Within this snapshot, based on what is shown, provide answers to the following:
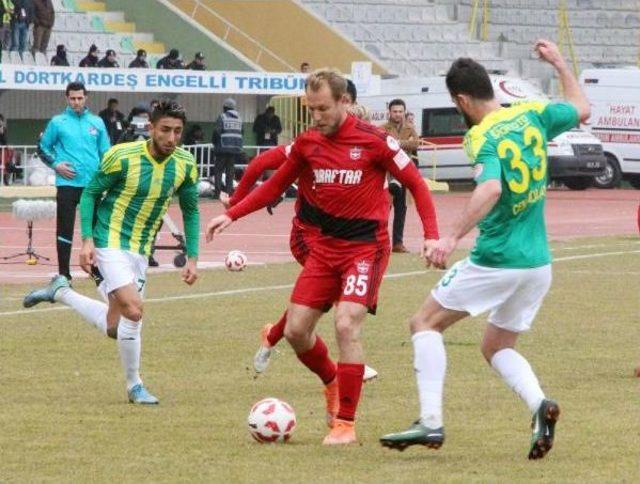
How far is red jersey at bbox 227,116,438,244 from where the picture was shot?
9805mm

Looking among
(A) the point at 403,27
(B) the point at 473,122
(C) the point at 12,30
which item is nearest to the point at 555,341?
(B) the point at 473,122

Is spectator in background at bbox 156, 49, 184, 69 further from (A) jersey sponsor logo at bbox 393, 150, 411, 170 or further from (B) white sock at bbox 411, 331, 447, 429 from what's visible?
(B) white sock at bbox 411, 331, 447, 429

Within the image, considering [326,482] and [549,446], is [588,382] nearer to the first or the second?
[549,446]

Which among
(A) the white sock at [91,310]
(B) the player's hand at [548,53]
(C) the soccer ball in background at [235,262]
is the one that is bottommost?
(C) the soccer ball in background at [235,262]

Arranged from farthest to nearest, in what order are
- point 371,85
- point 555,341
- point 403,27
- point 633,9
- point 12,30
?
point 633,9 → point 403,27 → point 371,85 → point 12,30 → point 555,341

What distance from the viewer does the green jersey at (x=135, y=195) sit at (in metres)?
11.4

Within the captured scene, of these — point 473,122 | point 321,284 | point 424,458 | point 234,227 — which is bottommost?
point 234,227

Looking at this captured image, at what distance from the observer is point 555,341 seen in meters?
14.9

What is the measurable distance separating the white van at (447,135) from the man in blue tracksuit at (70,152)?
78.0 feet

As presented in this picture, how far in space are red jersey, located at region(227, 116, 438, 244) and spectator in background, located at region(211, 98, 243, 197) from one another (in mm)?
25728

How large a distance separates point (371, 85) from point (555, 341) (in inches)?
1125

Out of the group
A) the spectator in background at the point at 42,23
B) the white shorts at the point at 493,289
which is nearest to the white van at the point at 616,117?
the spectator in background at the point at 42,23

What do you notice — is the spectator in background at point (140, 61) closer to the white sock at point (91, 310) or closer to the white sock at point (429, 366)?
the white sock at point (91, 310)

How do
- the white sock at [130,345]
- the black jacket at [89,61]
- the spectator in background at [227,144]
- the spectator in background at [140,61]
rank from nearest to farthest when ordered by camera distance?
1. the white sock at [130,345]
2. the spectator in background at [227,144]
3. the black jacket at [89,61]
4. the spectator in background at [140,61]
